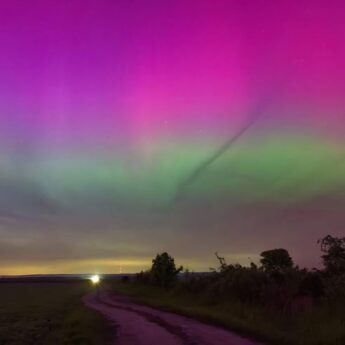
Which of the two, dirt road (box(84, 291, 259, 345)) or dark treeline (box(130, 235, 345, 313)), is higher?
dark treeline (box(130, 235, 345, 313))

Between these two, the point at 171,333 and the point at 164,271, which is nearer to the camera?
the point at 171,333

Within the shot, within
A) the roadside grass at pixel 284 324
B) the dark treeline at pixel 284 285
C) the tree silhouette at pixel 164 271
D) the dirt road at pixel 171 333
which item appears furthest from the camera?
the tree silhouette at pixel 164 271

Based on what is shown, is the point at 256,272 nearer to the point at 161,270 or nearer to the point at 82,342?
the point at 82,342

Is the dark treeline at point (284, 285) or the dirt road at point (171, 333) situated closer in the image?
the dirt road at point (171, 333)

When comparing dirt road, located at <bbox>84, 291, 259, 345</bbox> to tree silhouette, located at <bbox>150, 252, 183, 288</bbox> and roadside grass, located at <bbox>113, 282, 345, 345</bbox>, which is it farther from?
tree silhouette, located at <bbox>150, 252, 183, 288</bbox>

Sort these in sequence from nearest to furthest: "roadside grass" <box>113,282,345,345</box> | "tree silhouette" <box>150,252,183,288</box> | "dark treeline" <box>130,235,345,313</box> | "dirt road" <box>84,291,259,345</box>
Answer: "roadside grass" <box>113,282,345,345</box> < "dirt road" <box>84,291,259,345</box> < "dark treeline" <box>130,235,345,313</box> < "tree silhouette" <box>150,252,183,288</box>

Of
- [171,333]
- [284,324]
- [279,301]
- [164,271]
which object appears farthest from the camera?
[164,271]

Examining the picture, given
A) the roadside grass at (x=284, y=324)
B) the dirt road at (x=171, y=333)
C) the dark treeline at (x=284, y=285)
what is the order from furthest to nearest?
the dark treeline at (x=284, y=285), the dirt road at (x=171, y=333), the roadside grass at (x=284, y=324)

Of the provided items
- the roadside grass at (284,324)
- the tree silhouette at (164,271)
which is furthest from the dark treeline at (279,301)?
the tree silhouette at (164,271)

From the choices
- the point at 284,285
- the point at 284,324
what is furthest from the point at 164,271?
the point at 284,324

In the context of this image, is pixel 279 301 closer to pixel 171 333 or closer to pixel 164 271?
pixel 171 333

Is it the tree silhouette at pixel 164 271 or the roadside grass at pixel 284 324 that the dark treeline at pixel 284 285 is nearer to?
the roadside grass at pixel 284 324

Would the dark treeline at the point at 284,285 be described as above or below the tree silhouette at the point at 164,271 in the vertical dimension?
below

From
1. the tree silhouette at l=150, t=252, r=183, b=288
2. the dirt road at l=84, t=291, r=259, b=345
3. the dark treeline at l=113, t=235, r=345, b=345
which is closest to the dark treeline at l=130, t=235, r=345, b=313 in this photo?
the dark treeline at l=113, t=235, r=345, b=345
